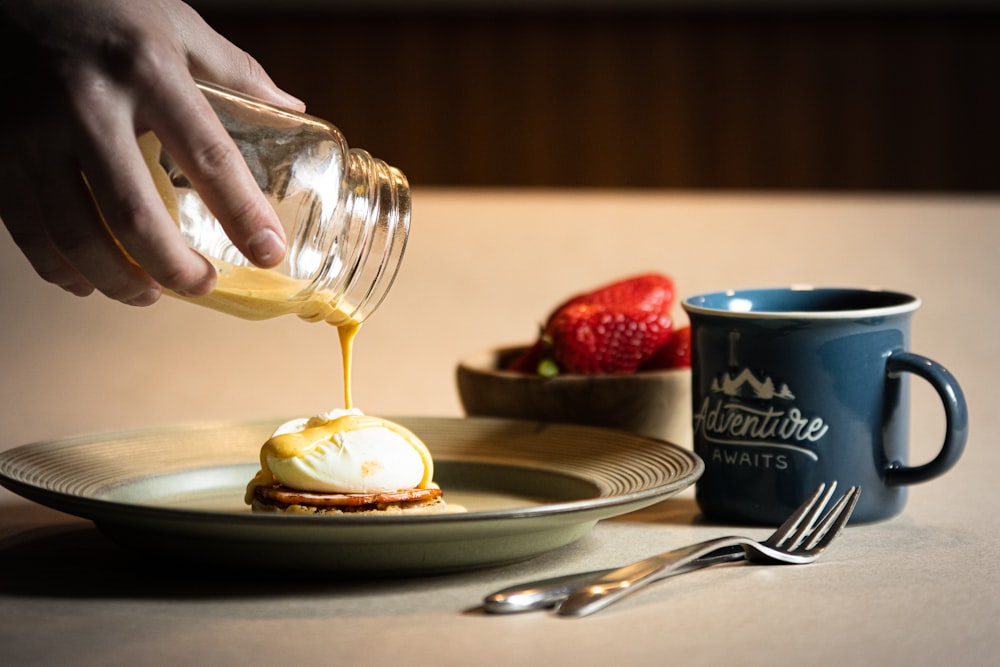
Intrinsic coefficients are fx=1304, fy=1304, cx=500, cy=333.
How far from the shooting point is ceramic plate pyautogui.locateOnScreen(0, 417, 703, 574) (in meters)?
0.80

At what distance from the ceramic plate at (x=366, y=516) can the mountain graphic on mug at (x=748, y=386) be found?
0.06 metres

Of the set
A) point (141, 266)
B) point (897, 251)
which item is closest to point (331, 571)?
point (141, 266)

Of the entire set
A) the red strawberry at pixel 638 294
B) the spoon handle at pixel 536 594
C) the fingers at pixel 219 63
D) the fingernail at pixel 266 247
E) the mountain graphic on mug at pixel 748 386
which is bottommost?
the spoon handle at pixel 536 594

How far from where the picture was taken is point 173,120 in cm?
83

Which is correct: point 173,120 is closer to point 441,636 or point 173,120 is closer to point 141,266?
point 141,266

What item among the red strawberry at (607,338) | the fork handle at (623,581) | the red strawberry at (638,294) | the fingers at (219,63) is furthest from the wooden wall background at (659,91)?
the fork handle at (623,581)

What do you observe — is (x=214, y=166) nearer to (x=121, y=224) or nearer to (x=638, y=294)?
(x=121, y=224)

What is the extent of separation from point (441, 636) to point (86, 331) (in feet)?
4.28

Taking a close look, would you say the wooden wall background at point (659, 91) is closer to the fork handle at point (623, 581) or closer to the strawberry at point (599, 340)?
the strawberry at point (599, 340)

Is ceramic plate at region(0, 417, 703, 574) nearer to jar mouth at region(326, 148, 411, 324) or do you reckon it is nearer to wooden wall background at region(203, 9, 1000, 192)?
jar mouth at region(326, 148, 411, 324)

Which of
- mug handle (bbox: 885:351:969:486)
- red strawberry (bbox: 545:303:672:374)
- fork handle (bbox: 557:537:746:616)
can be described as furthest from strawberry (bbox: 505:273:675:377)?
fork handle (bbox: 557:537:746:616)

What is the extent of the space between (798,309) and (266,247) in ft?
1.70

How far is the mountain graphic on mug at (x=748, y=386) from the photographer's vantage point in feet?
3.30

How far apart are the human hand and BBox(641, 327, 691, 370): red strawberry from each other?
46cm
